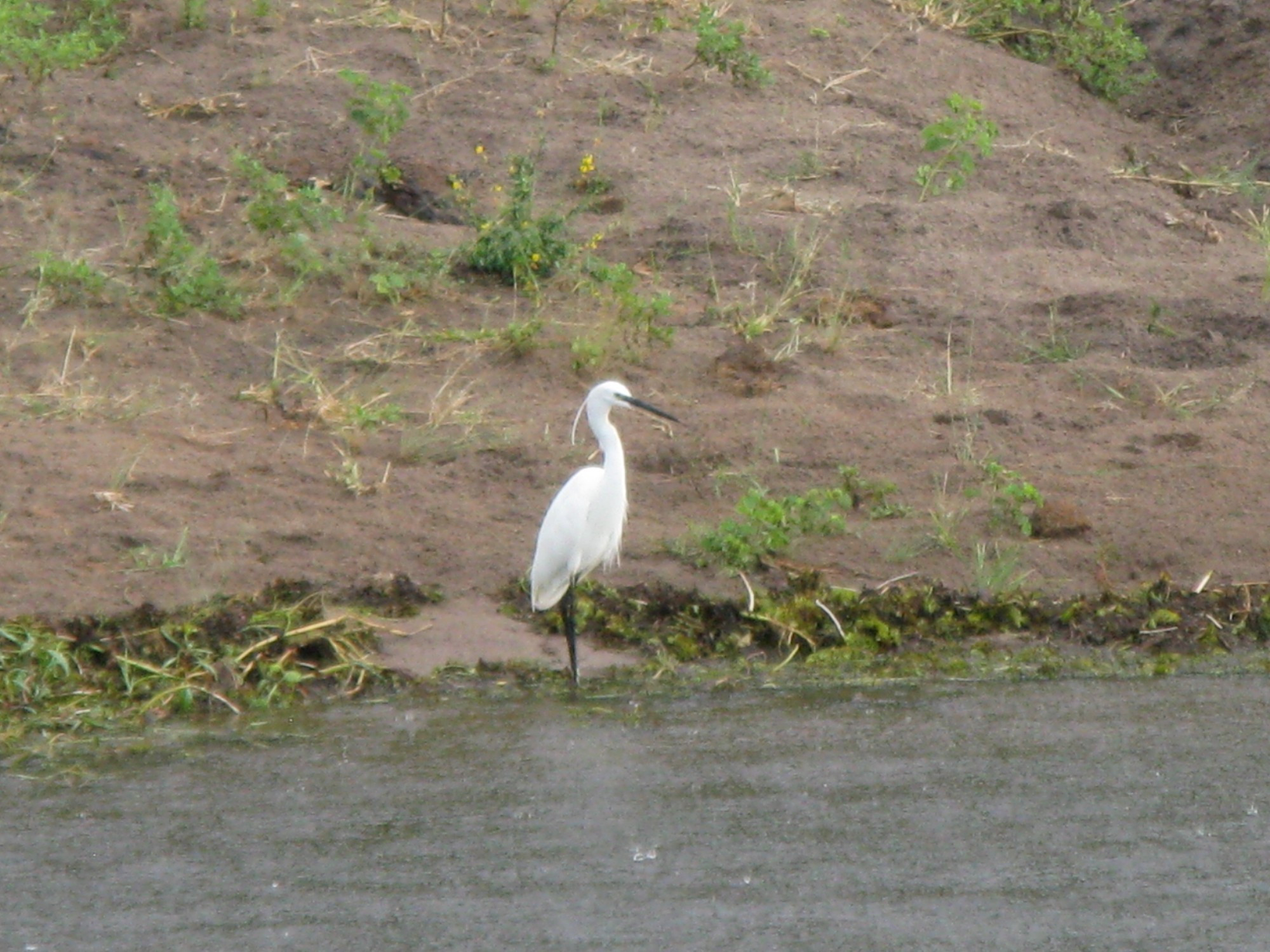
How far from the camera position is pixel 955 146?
28.7ft

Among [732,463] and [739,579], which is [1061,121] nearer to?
[732,463]

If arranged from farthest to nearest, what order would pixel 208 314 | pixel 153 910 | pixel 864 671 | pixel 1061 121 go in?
pixel 1061 121 → pixel 208 314 → pixel 864 671 → pixel 153 910

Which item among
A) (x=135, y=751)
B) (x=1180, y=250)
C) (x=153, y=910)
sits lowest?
(x=135, y=751)

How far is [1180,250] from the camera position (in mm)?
8578

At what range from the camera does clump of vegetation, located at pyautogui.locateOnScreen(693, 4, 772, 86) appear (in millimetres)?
9094

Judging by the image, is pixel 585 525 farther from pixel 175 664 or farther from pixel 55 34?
pixel 55 34

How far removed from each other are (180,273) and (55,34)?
2.34m

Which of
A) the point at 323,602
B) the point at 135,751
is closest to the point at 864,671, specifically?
the point at 323,602

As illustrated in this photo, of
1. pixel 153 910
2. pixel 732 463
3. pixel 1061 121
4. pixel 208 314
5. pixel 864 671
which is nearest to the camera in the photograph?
pixel 153 910

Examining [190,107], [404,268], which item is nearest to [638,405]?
[404,268]

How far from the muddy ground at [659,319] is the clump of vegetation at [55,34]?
14 centimetres

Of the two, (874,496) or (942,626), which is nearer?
(942,626)

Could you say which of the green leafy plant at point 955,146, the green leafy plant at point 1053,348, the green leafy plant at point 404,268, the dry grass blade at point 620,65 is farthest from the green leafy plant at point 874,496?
the dry grass blade at point 620,65

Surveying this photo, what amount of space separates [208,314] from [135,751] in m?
2.73
